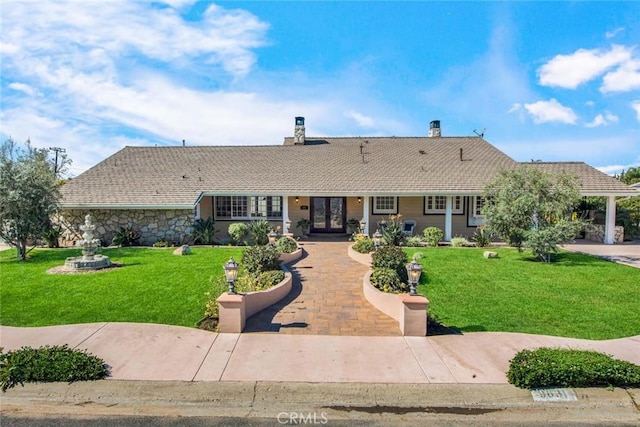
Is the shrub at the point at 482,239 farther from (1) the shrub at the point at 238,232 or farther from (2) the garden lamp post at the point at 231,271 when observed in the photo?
(2) the garden lamp post at the point at 231,271

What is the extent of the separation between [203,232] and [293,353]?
11.4 metres

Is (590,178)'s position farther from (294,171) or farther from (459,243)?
(294,171)

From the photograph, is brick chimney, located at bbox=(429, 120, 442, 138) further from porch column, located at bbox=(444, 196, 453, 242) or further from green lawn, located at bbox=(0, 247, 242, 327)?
green lawn, located at bbox=(0, 247, 242, 327)

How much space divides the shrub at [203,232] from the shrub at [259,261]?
650 cm

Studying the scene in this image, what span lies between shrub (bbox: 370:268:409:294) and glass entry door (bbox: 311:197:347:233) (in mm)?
10264

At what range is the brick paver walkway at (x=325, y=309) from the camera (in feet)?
21.6

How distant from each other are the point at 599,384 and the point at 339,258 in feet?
27.8

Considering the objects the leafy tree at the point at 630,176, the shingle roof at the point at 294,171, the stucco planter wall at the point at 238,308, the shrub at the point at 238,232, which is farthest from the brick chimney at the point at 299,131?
the leafy tree at the point at 630,176

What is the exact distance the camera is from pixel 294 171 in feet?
60.7

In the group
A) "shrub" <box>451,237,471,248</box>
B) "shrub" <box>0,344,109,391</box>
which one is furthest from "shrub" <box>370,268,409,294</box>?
"shrub" <box>451,237,471,248</box>

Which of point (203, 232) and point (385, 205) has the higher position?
point (385, 205)

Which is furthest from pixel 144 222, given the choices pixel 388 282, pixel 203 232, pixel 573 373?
pixel 573 373

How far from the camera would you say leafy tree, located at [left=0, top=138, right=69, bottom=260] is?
12.1m

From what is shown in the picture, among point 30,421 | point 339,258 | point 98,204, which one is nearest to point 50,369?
point 30,421
